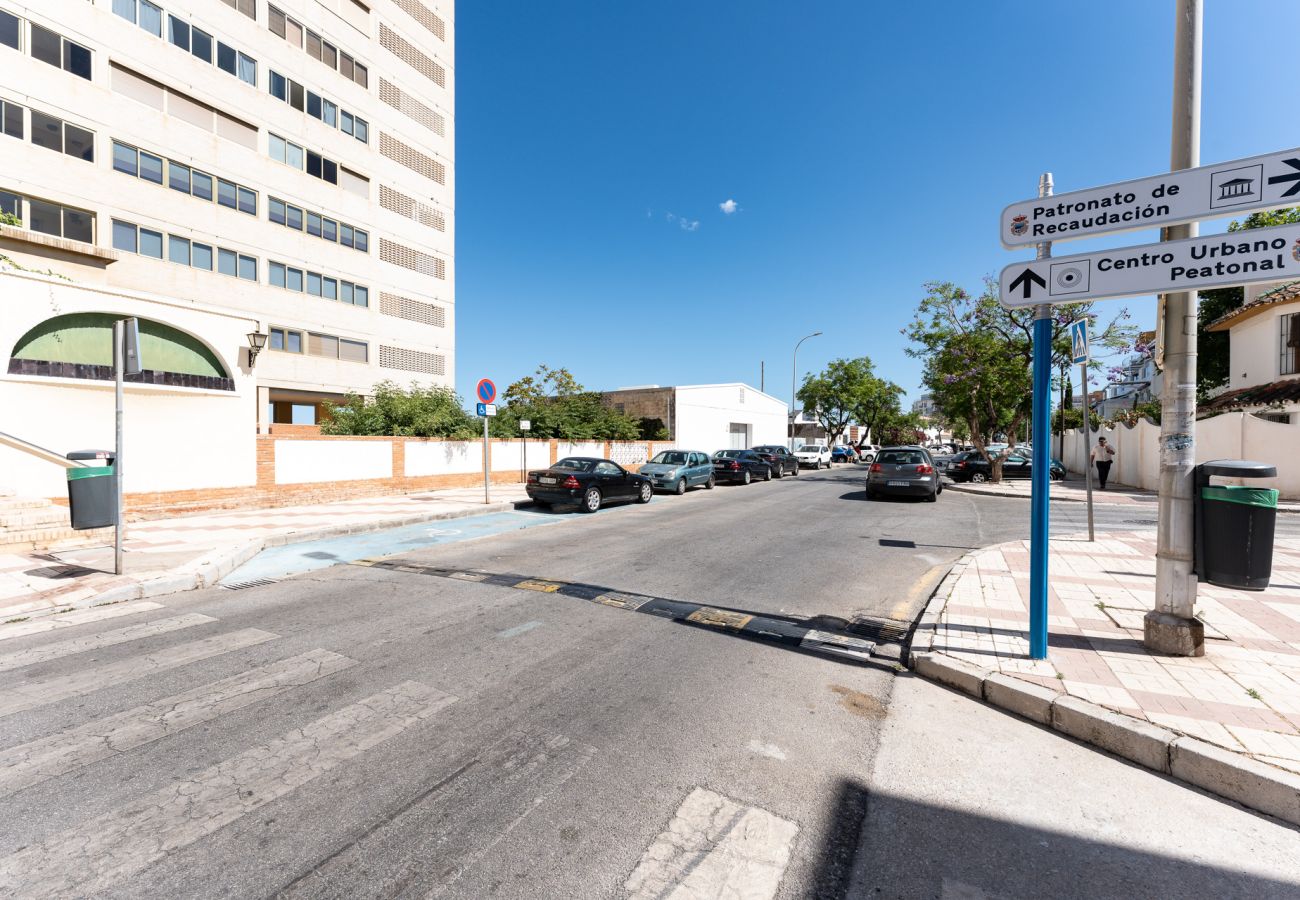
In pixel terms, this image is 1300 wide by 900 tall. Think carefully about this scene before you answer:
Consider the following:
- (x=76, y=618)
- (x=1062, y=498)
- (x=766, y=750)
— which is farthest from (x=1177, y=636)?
(x=1062, y=498)

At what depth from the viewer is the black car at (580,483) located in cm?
1401

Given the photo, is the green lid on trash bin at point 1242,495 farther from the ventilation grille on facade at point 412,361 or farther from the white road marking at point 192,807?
the ventilation grille on facade at point 412,361

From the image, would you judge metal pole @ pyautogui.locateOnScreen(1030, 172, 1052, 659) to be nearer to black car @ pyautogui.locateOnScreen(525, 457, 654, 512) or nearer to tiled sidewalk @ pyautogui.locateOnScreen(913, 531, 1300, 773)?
tiled sidewalk @ pyautogui.locateOnScreen(913, 531, 1300, 773)

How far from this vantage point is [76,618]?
544 cm

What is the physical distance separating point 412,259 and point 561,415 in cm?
1459

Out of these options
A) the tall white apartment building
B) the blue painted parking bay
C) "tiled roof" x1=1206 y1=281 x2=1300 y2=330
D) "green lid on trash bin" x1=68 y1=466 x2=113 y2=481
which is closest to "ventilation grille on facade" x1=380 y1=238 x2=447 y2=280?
the tall white apartment building

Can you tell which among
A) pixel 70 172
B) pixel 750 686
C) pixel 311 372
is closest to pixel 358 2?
pixel 70 172

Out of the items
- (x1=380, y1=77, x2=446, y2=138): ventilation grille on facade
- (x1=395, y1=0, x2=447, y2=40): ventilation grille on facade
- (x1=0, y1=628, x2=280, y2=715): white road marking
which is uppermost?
(x1=395, y1=0, x2=447, y2=40): ventilation grille on facade

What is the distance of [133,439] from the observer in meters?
11.2

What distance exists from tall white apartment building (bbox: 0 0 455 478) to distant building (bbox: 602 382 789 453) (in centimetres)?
1163

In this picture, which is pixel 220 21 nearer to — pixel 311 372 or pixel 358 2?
pixel 358 2

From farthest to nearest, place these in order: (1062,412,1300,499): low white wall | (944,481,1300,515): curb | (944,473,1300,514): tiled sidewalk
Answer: (944,473,1300,514): tiled sidewalk, (1062,412,1300,499): low white wall, (944,481,1300,515): curb

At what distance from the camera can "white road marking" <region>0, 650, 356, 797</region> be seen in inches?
115

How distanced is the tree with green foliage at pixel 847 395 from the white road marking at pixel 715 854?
4953cm
